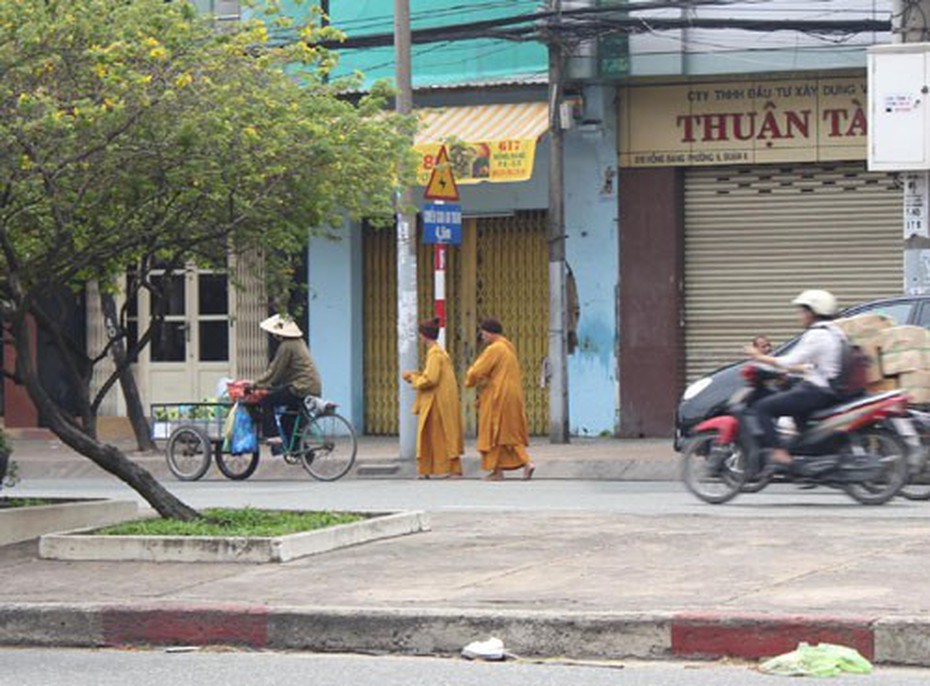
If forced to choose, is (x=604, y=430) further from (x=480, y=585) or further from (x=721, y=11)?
(x=480, y=585)

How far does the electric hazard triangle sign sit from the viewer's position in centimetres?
2188

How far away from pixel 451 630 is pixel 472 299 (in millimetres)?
17359

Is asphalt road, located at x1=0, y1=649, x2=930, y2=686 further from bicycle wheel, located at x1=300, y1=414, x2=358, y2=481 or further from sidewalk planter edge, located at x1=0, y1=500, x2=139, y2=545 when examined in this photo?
bicycle wheel, located at x1=300, y1=414, x2=358, y2=481

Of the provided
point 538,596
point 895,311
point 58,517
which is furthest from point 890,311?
point 538,596

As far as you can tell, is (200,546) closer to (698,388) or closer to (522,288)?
(698,388)

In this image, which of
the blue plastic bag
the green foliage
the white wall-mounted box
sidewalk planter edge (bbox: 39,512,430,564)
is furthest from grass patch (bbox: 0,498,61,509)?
the white wall-mounted box

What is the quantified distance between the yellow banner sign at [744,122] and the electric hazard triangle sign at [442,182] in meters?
3.57

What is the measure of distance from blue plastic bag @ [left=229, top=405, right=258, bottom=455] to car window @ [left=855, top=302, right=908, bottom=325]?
6.96 meters

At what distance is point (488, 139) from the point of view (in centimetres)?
2445

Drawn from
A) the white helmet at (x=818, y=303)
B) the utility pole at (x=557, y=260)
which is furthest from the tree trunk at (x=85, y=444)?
the utility pole at (x=557, y=260)

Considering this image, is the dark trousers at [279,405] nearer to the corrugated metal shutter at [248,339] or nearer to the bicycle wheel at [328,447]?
the bicycle wheel at [328,447]

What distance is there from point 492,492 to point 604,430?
7239 mm

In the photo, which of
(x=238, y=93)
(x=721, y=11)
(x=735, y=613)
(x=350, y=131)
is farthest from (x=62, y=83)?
(x=721, y=11)

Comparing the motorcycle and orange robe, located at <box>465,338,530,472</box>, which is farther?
orange robe, located at <box>465,338,530,472</box>
